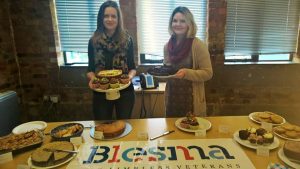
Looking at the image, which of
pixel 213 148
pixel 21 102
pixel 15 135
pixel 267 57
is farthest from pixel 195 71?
pixel 21 102

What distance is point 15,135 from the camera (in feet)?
4.38

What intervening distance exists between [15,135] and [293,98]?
3031mm

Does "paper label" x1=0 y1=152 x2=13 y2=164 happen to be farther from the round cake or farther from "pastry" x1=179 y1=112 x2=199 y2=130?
"pastry" x1=179 y1=112 x2=199 y2=130

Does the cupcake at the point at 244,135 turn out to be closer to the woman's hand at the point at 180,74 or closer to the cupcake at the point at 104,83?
the woman's hand at the point at 180,74

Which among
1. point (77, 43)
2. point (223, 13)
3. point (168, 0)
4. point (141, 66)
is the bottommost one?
point (141, 66)

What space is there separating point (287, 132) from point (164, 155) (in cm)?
74

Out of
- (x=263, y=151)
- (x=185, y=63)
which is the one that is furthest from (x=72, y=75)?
Result: (x=263, y=151)

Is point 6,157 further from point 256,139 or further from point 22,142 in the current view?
point 256,139

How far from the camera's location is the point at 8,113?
2.07 metres

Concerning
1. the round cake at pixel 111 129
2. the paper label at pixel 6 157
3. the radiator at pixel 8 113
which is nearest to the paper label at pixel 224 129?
the round cake at pixel 111 129

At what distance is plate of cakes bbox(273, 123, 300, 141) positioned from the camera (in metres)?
1.27

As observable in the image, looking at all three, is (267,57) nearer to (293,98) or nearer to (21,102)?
(293,98)

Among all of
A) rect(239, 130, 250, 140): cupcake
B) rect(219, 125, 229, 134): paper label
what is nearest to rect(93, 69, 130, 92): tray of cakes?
rect(219, 125, 229, 134): paper label

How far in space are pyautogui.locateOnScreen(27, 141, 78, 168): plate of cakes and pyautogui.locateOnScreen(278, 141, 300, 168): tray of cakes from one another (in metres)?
1.04
